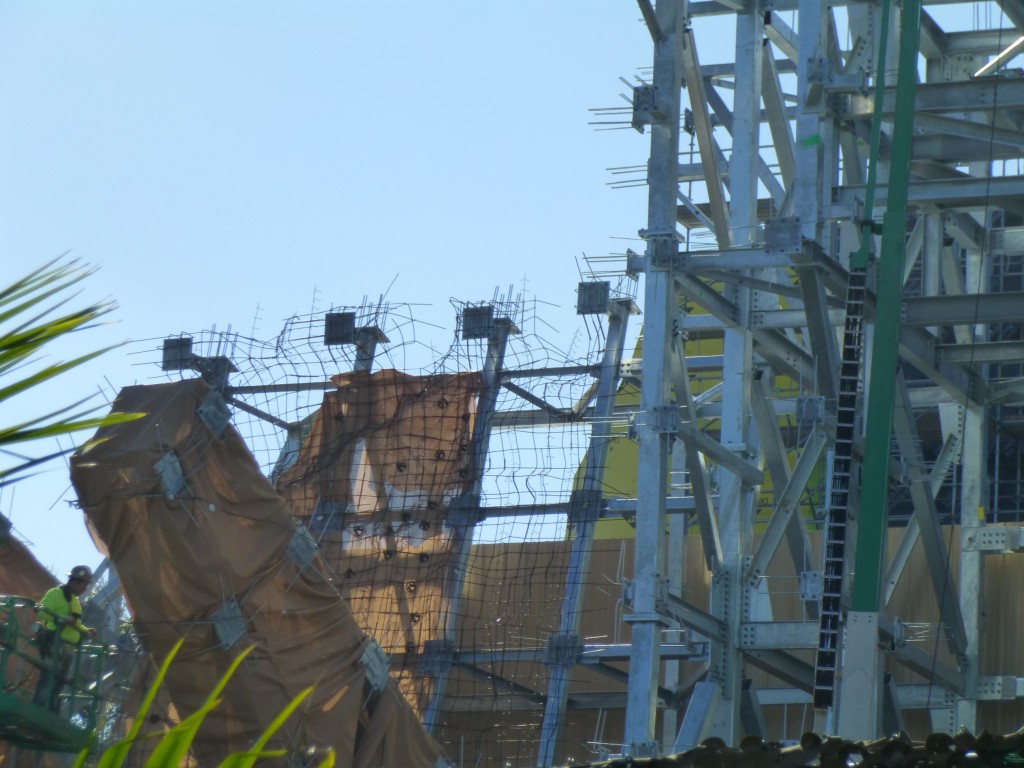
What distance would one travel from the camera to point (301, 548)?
16.7 m

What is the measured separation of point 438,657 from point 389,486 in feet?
9.39

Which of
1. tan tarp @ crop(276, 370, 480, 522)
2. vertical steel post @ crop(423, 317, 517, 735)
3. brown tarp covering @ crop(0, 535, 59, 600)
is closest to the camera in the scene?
brown tarp covering @ crop(0, 535, 59, 600)

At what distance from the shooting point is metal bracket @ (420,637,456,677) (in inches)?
817

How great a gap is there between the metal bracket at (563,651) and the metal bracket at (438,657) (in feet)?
5.78

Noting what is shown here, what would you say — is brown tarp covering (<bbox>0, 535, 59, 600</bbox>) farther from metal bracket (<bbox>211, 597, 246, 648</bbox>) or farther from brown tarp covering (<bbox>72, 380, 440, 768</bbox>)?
metal bracket (<bbox>211, 597, 246, 648</bbox>)

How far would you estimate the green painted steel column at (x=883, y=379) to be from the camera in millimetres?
11570

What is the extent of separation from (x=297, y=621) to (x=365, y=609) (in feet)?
17.8

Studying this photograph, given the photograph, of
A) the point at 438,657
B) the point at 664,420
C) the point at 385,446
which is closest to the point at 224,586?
the point at 664,420

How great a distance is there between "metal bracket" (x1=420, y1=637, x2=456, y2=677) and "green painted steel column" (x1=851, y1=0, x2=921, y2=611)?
31.2ft

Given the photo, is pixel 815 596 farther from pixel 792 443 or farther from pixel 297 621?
pixel 792 443

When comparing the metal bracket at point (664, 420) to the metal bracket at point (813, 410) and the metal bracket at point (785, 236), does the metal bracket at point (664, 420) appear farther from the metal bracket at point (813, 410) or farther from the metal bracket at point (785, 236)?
the metal bracket at point (785, 236)

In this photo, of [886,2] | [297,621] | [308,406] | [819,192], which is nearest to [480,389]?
[308,406]

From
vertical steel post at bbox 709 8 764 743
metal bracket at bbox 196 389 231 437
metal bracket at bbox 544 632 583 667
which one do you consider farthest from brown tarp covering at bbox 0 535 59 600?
vertical steel post at bbox 709 8 764 743

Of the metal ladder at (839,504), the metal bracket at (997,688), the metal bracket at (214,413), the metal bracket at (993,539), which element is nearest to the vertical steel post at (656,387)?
the metal ladder at (839,504)
